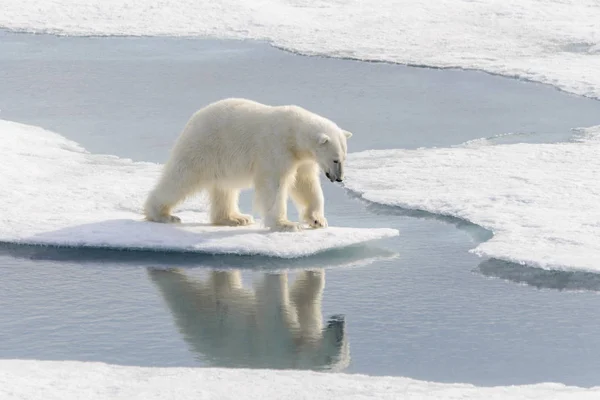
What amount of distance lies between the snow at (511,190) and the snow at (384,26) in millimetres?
4291

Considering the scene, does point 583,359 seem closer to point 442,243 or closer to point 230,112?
point 442,243

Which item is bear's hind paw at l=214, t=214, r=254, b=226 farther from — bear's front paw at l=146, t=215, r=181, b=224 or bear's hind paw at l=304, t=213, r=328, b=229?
bear's hind paw at l=304, t=213, r=328, b=229

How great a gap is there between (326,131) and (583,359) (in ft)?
7.87

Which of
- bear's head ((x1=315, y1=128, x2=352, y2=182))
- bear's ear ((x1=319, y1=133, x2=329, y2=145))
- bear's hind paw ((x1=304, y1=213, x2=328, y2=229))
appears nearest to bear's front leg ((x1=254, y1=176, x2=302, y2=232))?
bear's hind paw ((x1=304, y1=213, x2=328, y2=229))

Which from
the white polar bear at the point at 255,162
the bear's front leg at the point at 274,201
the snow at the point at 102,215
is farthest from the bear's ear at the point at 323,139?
the snow at the point at 102,215

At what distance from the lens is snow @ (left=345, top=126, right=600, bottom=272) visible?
706 cm

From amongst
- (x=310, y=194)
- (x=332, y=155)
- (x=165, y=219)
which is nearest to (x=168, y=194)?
(x=165, y=219)

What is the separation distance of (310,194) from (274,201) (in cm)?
36

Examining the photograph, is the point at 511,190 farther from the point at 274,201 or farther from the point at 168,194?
the point at 168,194

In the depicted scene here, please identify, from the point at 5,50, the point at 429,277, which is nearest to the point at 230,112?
the point at 429,277

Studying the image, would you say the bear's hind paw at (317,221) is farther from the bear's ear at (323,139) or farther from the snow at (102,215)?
the bear's ear at (323,139)

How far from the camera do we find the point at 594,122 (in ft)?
37.6

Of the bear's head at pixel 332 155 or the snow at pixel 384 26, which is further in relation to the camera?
the snow at pixel 384 26

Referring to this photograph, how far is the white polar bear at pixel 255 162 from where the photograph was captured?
23.3ft
